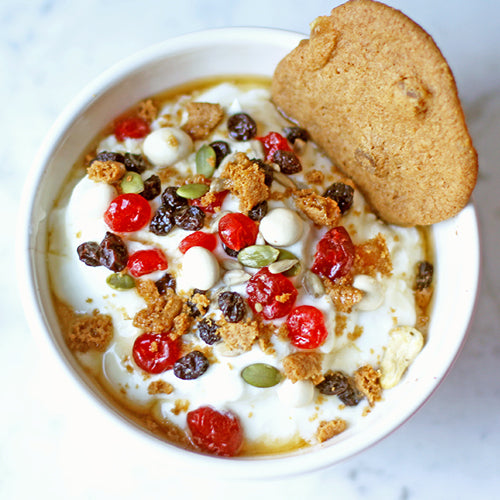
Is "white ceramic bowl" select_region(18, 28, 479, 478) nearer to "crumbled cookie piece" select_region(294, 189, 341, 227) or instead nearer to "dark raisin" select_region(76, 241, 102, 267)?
"dark raisin" select_region(76, 241, 102, 267)

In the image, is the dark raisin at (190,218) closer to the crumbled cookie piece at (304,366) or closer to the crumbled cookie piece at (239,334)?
the crumbled cookie piece at (239,334)

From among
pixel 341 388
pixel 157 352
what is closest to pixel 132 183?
pixel 157 352

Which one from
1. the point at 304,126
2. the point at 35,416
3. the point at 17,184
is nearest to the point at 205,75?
the point at 304,126

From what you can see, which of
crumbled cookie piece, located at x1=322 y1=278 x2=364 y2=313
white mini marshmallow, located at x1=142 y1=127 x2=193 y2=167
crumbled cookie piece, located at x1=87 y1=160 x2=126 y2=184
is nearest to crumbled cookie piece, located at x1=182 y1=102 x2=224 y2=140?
white mini marshmallow, located at x1=142 y1=127 x2=193 y2=167

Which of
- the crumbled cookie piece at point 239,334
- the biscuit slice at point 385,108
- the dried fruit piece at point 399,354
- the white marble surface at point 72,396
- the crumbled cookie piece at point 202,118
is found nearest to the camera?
the biscuit slice at point 385,108

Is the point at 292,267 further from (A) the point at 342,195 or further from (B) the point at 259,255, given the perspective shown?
(A) the point at 342,195

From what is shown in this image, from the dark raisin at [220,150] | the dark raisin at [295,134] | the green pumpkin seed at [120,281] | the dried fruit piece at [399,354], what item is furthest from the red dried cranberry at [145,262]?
the dried fruit piece at [399,354]

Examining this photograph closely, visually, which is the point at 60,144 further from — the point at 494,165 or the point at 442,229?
the point at 494,165
